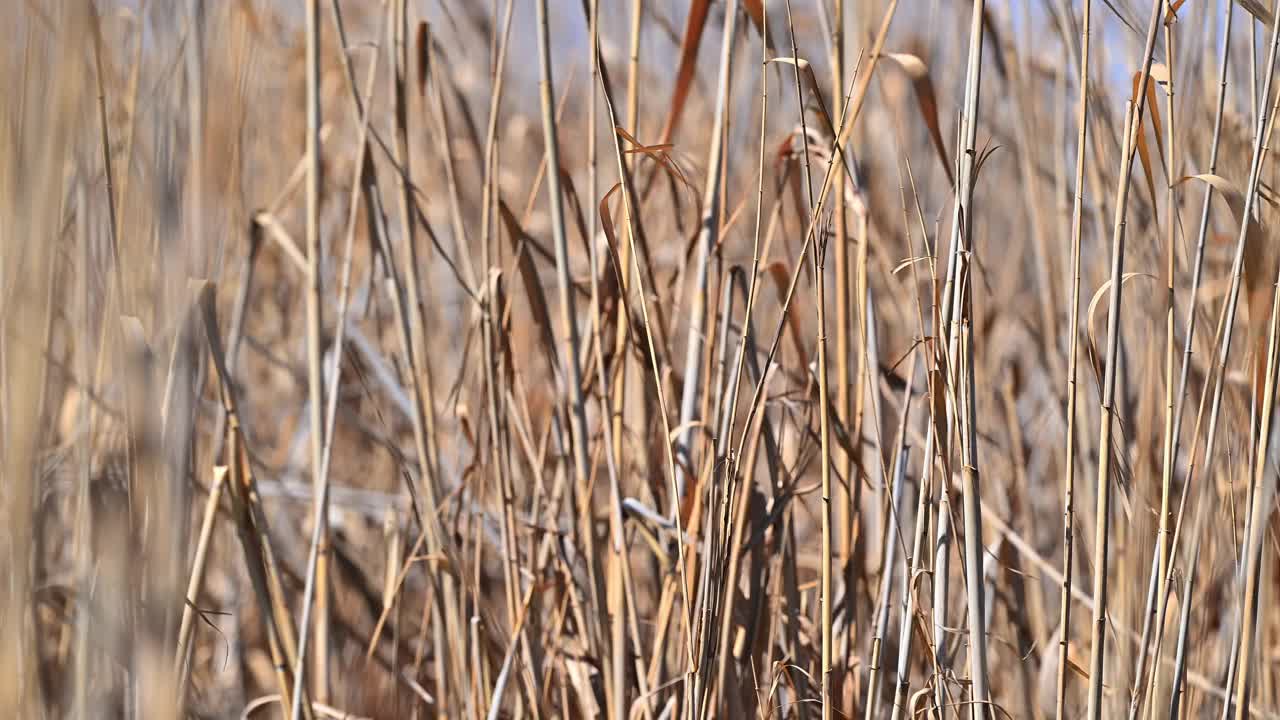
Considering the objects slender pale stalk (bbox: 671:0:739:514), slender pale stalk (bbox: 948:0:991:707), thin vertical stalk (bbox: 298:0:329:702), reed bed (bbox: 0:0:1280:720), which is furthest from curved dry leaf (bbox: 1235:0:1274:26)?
thin vertical stalk (bbox: 298:0:329:702)

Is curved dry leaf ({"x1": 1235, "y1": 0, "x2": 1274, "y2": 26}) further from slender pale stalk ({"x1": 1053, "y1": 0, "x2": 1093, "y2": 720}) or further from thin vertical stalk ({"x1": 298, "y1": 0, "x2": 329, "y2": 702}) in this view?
thin vertical stalk ({"x1": 298, "y1": 0, "x2": 329, "y2": 702})

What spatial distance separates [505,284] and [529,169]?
966 millimetres

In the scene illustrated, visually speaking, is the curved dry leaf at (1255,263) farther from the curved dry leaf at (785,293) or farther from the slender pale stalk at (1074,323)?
the curved dry leaf at (785,293)

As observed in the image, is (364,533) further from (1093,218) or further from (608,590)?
(1093,218)

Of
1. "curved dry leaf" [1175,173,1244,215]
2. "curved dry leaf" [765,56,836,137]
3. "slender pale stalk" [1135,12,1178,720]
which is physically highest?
"curved dry leaf" [765,56,836,137]

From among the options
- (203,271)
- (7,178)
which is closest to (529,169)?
(203,271)

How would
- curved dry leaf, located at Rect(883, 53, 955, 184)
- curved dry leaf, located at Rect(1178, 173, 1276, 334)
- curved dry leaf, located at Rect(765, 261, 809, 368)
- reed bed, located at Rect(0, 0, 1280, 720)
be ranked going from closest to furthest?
1. reed bed, located at Rect(0, 0, 1280, 720)
2. curved dry leaf, located at Rect(1178, 173, 1276, 334)
3. curved dry leaf, located at Rect(883, 53, 955, 184)
4. curved dry leaf, located at Rect(765, 261, 809, 368)

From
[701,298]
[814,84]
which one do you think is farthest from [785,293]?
[814,84]

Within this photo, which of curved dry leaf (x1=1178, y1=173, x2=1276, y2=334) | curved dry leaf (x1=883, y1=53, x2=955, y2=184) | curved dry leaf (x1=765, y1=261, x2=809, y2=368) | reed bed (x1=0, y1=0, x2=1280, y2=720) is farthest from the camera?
curved dry leaf (x1=765, y1=261, x2=809, y2=368)

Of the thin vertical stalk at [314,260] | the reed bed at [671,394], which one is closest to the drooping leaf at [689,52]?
the reed bed at [671,394]

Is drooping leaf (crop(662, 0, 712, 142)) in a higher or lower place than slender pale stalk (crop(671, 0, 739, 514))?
higher

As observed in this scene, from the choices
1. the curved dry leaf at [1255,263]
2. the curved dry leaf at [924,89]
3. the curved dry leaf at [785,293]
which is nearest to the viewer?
the curved dry leaf at [1255,263]

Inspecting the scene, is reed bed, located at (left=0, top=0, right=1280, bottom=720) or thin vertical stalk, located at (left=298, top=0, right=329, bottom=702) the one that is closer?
reed bed, located at (left=0, top=0, right=1280, bottom=720)

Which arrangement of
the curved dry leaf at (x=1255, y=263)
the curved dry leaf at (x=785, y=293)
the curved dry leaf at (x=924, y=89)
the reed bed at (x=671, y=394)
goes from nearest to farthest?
the reed bed at (x=671, y=394) → the curved dry leaf at (x=1255, y=263) → the curved dry leaf at (x=924, y=89) → the curved dry leaf at (x=785, y=293)
